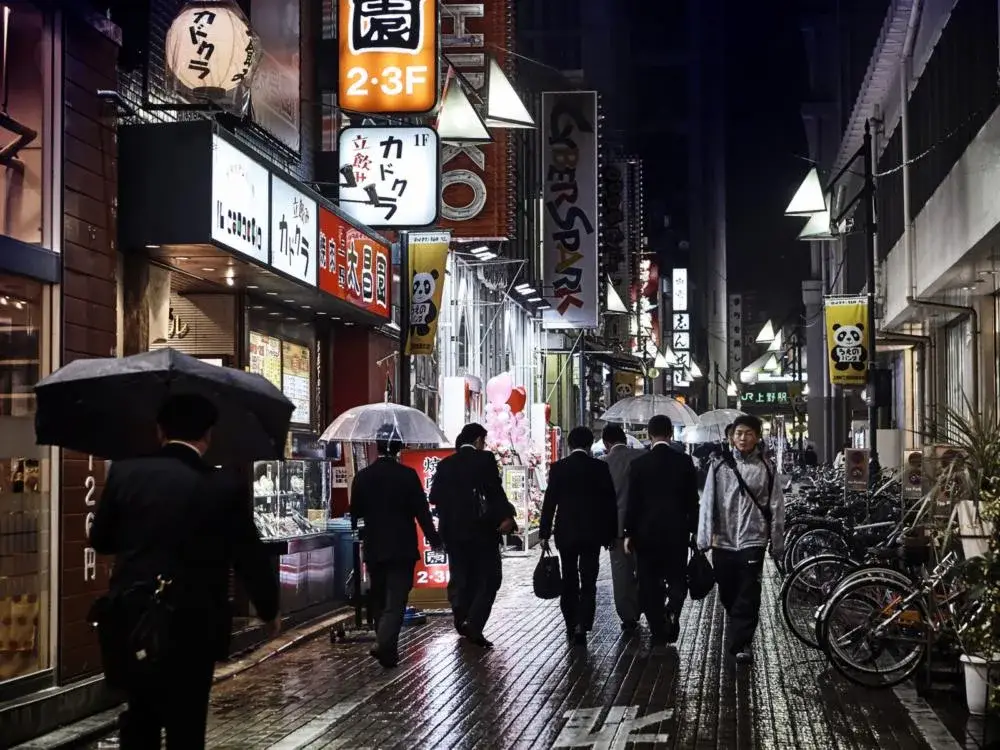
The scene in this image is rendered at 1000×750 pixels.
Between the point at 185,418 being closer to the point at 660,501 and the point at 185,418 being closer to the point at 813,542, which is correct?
the point at 660,501

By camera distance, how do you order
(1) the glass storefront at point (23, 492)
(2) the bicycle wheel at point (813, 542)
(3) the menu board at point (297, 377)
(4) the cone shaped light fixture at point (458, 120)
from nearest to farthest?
1. (1) the glass storefront at point (23, 492)
2. (3) the menu board at point (297, 377)
3. (2) the bicycle wheel at point (813, 542)
4. (4) the cone shaped light fixture at point (458, 120)

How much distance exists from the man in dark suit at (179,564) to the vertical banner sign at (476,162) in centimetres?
1732

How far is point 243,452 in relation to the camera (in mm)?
8430

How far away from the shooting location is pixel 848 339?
29375 millimetres

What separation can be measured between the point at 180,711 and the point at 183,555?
2.19ft

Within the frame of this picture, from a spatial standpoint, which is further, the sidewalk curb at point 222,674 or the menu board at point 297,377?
the menu board at point 297,377

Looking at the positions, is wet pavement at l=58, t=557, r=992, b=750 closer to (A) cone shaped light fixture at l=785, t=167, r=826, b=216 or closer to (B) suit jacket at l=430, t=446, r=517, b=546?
(B) suit jacket at l=430, t=446, r=517, b=546

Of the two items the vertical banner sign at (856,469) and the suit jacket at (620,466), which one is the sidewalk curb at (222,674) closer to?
the suit jacket at (620,466)

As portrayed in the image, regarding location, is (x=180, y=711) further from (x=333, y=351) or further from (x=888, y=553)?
(x=333, y=351)

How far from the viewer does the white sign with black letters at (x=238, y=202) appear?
1264cm

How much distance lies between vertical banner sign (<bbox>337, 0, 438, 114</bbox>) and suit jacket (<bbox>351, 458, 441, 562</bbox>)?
217 inches

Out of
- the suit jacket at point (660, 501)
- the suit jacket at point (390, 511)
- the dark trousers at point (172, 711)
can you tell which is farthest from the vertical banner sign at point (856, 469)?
the dark trousers at point (172, 711)

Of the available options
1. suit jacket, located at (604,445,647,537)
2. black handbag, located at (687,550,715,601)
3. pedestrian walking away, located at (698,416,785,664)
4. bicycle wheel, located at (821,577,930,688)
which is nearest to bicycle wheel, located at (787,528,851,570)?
suit jacket, located at (604,445,647,537)

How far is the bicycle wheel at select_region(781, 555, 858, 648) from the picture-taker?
575 inches
